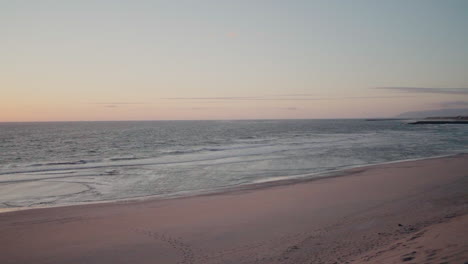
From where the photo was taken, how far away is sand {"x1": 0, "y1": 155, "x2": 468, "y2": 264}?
7.29 meters

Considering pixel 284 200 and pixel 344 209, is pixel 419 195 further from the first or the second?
pixel 284 200

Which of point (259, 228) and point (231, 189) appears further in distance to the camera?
point (231, 189)

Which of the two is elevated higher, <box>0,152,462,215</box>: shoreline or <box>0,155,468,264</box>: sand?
<box>0,155,468,264</box>: sand

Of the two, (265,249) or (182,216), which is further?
(182,216)

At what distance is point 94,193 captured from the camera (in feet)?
51.2

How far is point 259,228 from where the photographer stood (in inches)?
369

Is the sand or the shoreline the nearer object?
the sand

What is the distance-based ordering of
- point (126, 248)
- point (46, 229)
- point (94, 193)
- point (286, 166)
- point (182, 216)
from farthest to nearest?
point (286, 166) → point (94, 193) → point (182, 216) → point (46, 229) → point (126, 248)

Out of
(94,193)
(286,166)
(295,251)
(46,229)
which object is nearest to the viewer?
(295,251)

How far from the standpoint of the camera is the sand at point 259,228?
23.9ft

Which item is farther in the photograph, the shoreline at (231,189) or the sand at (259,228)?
the shoreline at (231,189)

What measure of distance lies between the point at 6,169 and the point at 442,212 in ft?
92.2

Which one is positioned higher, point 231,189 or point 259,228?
point 259,228

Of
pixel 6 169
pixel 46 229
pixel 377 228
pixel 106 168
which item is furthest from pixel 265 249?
pixel 6 169
